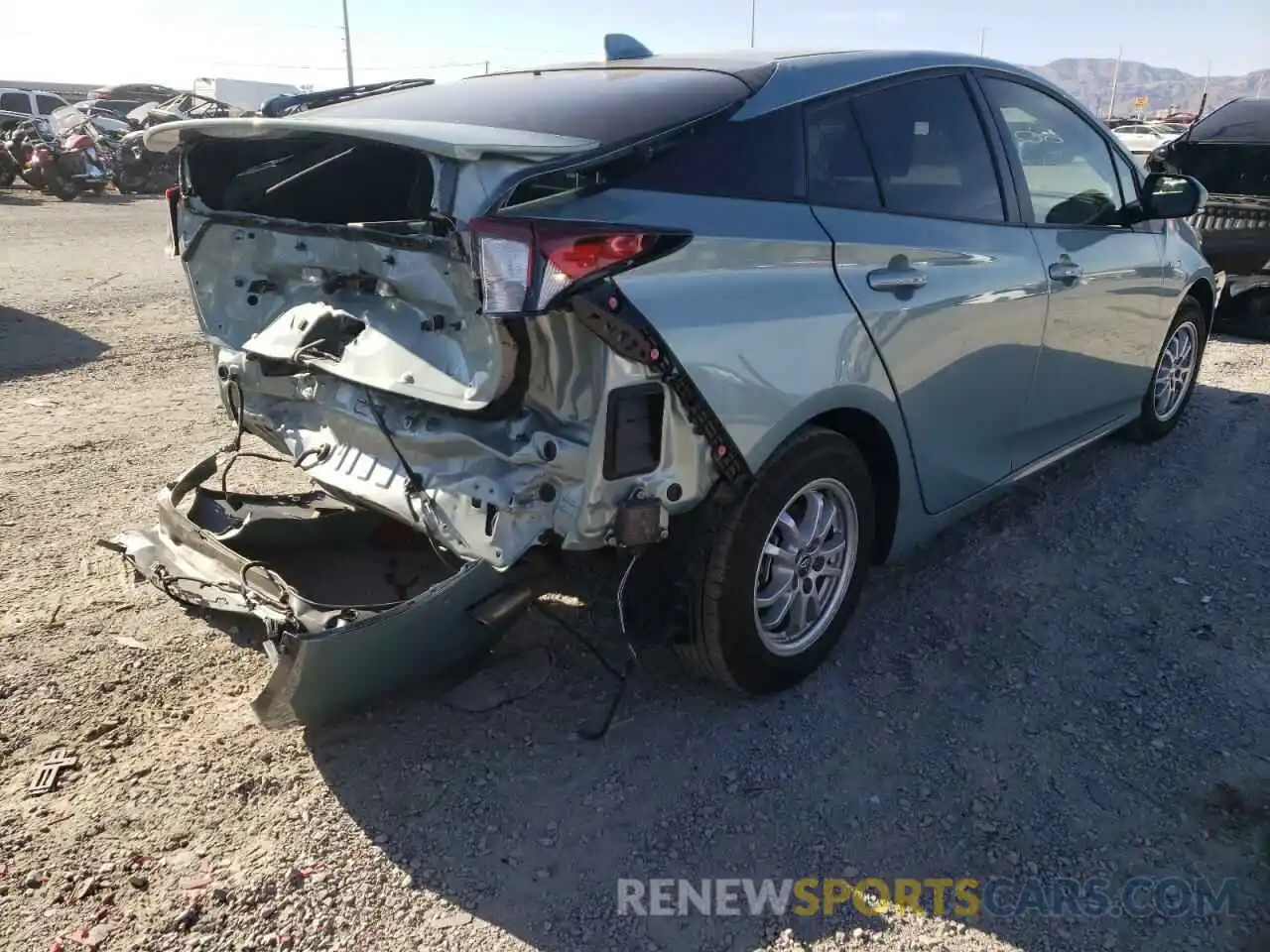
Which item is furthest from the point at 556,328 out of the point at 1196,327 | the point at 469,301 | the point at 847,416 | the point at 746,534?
the point at 1196,327

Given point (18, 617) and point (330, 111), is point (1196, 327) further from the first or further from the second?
point (18, 617)

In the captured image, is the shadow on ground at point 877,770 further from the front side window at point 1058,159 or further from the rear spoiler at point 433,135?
the front side window at point 1058,159

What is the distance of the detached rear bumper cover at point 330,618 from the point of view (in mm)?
2547

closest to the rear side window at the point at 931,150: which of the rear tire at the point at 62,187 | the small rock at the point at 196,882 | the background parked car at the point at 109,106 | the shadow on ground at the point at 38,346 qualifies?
the small rock at the point at 196,882

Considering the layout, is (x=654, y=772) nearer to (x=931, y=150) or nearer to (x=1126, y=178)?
(x=931, y=150)

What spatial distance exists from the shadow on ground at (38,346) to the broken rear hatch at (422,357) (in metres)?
4.08

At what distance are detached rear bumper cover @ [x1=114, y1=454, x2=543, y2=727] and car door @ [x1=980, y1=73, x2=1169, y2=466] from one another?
2409 millimetres

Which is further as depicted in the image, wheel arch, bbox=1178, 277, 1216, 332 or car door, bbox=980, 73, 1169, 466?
wheel arch, bbox=1178, 277, 1216, 332

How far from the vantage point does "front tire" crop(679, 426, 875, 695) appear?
9.45 ft

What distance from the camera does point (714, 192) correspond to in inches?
107

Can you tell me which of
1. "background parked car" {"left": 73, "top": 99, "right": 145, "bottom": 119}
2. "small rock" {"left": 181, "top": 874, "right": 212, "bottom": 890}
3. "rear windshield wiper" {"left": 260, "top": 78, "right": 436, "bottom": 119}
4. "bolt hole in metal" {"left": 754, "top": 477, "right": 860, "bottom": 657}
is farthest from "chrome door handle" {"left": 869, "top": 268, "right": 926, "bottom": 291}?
"background parked car" {"left": 73, "top": 99, "right": 145, "bottom": 119}

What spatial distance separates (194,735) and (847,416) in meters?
2.18

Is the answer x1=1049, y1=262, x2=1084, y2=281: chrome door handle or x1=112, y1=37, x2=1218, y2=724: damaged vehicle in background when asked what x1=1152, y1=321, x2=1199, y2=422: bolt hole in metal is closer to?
x1=1049, y1=262, x2=1084, y2=281: chrome door handle

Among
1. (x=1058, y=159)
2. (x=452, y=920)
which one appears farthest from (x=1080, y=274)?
(x=452, y=920)
